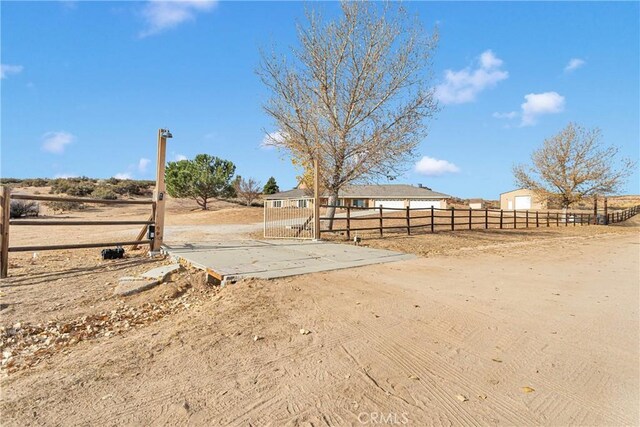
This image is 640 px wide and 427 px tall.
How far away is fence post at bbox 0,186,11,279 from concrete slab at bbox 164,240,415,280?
2778mm

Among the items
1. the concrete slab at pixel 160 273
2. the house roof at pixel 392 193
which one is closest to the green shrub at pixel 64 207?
the house roof at pixel 392 193

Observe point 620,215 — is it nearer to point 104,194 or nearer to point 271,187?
point 271,187

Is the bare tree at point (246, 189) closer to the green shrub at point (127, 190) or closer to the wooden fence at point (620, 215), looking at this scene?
the green shrub at point (127, 190)

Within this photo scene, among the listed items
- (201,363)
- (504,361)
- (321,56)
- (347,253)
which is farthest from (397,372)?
(321,56)

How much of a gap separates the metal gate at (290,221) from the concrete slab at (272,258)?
2.38 meters

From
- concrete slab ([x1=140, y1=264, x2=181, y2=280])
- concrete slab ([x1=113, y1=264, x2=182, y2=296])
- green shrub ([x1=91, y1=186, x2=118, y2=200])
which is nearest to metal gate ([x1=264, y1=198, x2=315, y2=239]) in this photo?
concrete slab ([x1=140, y1=264, x2=181, y2=280])

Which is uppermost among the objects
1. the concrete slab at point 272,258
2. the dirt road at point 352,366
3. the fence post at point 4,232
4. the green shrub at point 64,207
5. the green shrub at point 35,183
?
the green shrub at point 35,183

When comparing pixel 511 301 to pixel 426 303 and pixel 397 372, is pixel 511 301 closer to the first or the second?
pixel 426 303

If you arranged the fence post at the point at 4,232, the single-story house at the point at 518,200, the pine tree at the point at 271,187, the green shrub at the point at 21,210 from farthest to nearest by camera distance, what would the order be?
the pine tree at the point at 271,187 → the single-story house at the point at 518,200 → the green shrub at the point at 21,210 → the fence post at the point at 4,232

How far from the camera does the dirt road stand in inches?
Answer: 90.1

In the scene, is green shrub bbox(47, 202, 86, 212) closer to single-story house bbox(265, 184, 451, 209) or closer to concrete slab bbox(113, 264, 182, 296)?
single-story house bbox(265, 184, 451, 209)

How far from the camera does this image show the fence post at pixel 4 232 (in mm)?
6012

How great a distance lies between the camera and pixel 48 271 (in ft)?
21.0

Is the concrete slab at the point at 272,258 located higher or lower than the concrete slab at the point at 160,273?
higher
